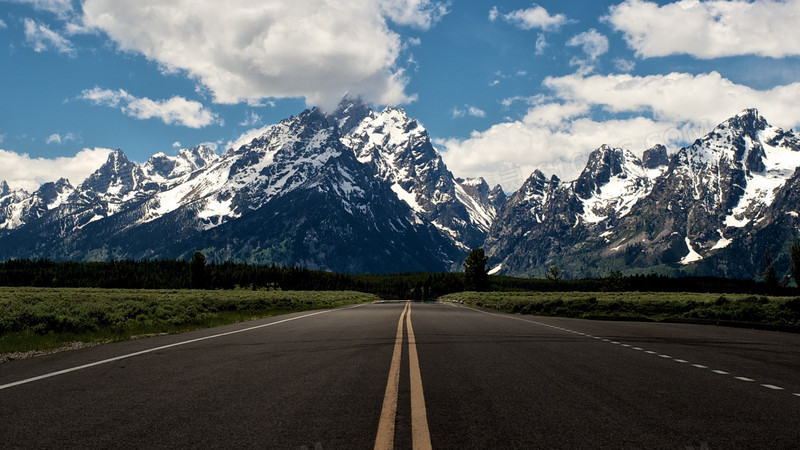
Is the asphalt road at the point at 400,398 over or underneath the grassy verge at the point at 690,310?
over

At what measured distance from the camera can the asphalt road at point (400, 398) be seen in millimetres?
5633

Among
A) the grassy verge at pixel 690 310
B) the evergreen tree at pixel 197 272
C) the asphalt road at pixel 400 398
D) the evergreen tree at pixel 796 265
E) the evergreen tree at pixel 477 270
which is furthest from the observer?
the evergreen tree at pixel 197 272

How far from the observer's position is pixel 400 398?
24.7 ft

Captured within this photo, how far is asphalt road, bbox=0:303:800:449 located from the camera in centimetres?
563

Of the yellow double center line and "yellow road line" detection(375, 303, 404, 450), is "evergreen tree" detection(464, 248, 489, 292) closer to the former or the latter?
the yellow double center line

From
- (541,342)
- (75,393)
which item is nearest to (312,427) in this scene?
(75,393)

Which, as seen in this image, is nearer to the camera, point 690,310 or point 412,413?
point 412,413

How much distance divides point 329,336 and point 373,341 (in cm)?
218

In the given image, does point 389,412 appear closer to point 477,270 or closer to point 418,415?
point 418,415

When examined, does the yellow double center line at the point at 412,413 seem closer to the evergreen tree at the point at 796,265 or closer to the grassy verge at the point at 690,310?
the grassy verge at the point at 690,310

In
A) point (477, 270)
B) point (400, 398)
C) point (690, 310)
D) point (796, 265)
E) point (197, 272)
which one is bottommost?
point (690, 310)

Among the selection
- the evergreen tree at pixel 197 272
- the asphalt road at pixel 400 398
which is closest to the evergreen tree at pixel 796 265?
the asphalt road at pixel 400 398

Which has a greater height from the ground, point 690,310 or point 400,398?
point 400,398

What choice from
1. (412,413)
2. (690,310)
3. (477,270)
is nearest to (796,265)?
(477,270)
